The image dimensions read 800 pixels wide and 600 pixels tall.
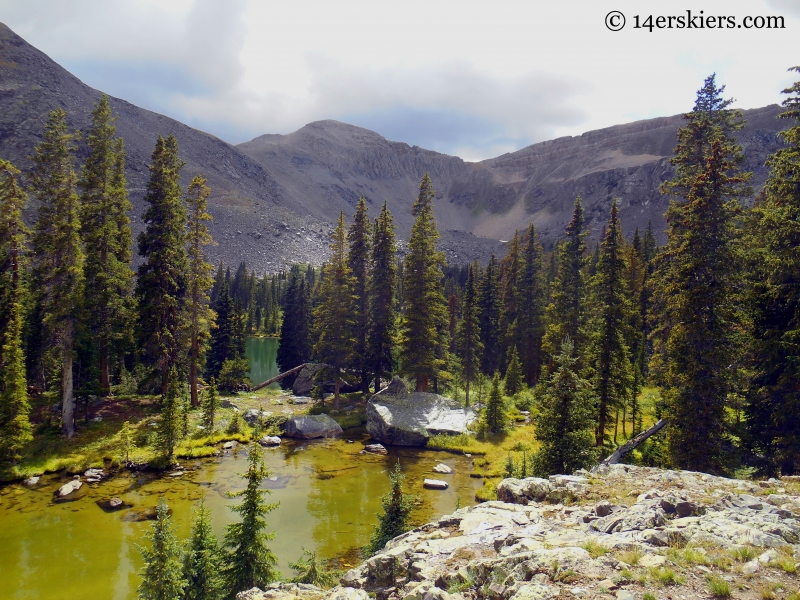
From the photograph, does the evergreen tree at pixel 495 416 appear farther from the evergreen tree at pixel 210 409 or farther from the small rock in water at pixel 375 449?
the evergreen tree at pixel 210 409

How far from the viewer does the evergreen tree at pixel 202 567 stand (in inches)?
478

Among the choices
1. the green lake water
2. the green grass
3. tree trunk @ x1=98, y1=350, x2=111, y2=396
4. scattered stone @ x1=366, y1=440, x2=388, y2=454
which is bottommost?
the green lake water

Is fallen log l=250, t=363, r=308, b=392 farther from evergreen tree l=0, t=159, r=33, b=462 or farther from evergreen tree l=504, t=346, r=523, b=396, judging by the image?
→ evergreen tree l=0, t=159, r=33, b=462

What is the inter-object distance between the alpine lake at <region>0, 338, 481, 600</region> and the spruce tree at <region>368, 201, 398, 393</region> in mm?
11098

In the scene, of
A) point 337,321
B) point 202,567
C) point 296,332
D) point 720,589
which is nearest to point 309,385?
point 337,321

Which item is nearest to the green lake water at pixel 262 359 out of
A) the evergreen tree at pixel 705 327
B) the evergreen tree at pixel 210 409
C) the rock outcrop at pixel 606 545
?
the evergreen tree at pixel 210 409

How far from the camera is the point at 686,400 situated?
17641mm

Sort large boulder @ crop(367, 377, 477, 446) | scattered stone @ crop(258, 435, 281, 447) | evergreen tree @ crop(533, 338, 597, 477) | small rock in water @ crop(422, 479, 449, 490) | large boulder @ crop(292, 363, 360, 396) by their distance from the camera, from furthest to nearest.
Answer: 1. large boulder @ crop(292, 363, 360, 396)
2. large boulder @ crop(367, 377, 477, 446)
3. scattered stone @ crop(258, 435, 281, 447)
4. small rock in water @ crop(422, 479, 449, 490)
5. evergreen tree @ crop(533, 338, 597, 477)

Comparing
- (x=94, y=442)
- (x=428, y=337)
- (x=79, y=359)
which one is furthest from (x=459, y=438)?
(x=79, y=359)

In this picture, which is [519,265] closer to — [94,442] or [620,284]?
[620,284]

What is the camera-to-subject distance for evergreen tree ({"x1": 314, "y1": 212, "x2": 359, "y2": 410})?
37.8 meters

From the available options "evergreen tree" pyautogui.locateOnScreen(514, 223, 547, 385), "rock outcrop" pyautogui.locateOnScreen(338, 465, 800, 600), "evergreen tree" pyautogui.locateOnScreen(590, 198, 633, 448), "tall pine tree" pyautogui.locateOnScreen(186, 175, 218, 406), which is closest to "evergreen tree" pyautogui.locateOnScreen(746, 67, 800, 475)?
"rock outcrop" pyautogui.locateOnScreen(338, 465, 800, 600)

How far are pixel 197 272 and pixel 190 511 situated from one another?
18188mm

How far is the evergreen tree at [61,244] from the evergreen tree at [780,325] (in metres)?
33.5
